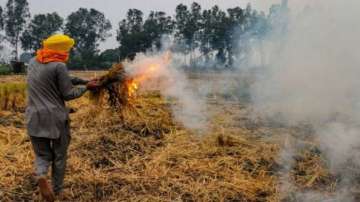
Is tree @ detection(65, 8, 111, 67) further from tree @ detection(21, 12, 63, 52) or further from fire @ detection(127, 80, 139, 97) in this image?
fire @ detection(127, 80, 139, 97)

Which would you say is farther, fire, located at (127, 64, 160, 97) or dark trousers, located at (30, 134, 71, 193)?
fire, located at (127, 64, 160, 97)

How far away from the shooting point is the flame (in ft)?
20.4

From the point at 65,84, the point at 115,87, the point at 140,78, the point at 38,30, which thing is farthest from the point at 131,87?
the point at 38,30

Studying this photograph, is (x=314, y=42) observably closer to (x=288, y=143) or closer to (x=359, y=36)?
(x=359, y=36)

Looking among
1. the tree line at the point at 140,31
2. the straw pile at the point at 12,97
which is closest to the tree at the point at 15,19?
the tree line at the point at 140,31

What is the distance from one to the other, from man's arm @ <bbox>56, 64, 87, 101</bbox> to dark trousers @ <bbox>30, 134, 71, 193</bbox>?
0.45m

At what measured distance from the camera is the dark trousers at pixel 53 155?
183 inches

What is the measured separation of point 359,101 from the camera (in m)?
9.82

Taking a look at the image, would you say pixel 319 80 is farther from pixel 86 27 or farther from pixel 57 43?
pixel 86 27

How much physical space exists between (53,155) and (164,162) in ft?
5.46

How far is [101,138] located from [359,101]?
5.97 m

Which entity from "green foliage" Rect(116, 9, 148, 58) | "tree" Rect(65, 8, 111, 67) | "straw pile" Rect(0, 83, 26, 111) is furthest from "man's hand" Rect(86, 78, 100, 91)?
"tree" Rect(65, 8, 111, 67)

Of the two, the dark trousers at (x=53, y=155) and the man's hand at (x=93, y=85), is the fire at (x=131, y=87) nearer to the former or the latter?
the man's hand at (x=93, y=85)

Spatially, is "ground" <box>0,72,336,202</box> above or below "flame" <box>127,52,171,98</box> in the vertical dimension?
below
